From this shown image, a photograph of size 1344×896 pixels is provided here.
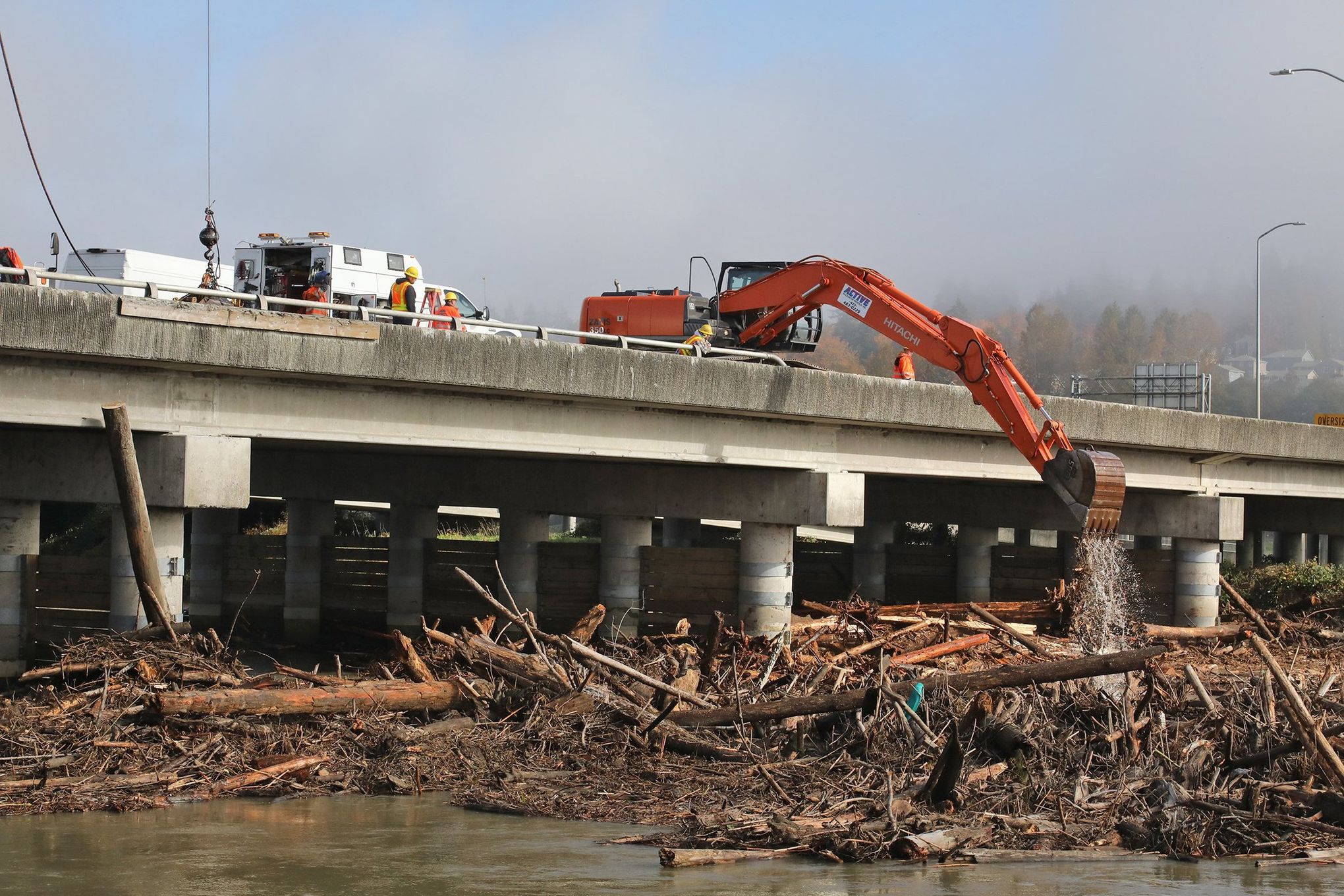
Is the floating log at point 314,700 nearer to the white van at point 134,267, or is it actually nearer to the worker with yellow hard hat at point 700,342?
the worker with yellow hard hat at point 700,342

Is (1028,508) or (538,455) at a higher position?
(538,455)

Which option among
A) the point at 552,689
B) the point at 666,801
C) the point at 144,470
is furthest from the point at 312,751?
the point at 144,470

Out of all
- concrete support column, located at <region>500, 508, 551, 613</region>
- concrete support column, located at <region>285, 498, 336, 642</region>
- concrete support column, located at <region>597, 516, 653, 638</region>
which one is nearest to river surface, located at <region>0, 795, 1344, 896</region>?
concrete support column, located at <region>597, 516, 653, 638</region>

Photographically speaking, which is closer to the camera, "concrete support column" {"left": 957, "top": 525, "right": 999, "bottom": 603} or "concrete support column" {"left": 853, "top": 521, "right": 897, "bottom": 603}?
"concrete support column" {"left": 957, "top": 525, "right": 999, "bottom": 603}

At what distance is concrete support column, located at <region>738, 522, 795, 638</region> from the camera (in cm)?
2078

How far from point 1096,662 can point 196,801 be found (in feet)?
24.0

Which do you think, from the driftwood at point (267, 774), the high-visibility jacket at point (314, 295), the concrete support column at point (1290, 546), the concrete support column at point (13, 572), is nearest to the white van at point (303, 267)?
the high-visibility jacket at point (314, 295)

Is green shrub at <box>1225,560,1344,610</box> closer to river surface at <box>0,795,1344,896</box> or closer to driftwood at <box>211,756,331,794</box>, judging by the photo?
river surface at <box>0,795,1344,896</box>

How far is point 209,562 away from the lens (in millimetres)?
28266

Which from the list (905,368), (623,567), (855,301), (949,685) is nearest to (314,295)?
(623,567)

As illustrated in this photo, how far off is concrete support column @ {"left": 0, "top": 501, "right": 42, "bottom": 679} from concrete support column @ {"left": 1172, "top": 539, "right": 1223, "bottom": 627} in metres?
19.3

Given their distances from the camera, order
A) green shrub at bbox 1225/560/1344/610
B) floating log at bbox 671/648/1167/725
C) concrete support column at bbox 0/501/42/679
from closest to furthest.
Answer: floating log at bbox 671/648/1167/725 < concrete support column at bbox 0/501/42/679 < green shrub at bbox 1225/560/1344/610

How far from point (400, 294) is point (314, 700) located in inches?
456

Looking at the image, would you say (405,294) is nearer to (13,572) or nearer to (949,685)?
(13,572)
